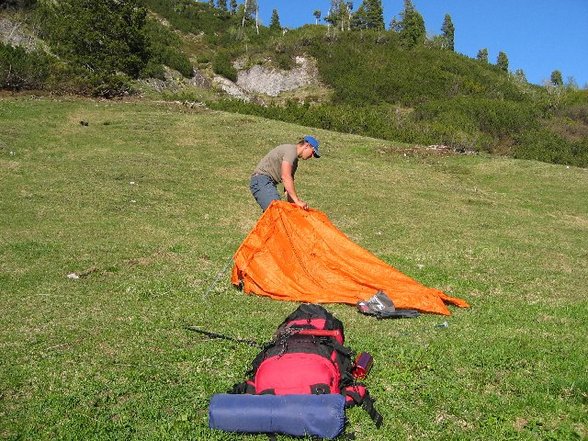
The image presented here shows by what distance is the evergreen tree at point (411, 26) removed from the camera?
87.6 meters

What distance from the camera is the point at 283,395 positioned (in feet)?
16.3

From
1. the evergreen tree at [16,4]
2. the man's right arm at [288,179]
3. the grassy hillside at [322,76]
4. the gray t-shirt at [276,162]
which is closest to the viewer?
the man's right arm at [288,179]

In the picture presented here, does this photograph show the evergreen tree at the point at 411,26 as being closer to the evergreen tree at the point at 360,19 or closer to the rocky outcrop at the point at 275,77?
the evergreen tree at the point at 360,19

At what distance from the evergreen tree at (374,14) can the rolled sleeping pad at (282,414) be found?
4197 inches

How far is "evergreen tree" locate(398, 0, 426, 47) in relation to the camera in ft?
287

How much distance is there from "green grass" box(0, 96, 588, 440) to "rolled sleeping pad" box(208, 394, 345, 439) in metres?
0.19

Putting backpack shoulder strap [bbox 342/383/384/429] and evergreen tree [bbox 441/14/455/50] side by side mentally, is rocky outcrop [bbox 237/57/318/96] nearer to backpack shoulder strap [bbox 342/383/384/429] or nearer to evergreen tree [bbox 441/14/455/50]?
evergreen tree [bbox 441/14/455/50]

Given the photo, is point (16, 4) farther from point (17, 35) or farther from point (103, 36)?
point (103, 36)

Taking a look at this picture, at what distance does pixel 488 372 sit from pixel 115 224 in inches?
433

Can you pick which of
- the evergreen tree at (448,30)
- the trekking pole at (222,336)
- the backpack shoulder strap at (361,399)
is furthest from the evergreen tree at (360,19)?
the backpack shoulder strap at (361,399)

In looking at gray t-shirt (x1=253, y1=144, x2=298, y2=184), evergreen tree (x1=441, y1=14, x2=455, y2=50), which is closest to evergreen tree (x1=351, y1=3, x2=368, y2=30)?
evergreen tree (x1=441, y1=14, x2=455, y2=50)

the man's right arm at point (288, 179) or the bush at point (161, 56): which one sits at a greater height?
the bush at point (161, 56)

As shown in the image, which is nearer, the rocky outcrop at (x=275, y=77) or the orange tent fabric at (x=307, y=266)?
the orange tent fabric at (x=307, y=266)

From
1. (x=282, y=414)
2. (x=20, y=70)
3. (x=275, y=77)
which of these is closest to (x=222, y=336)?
(x=282, y=414)
